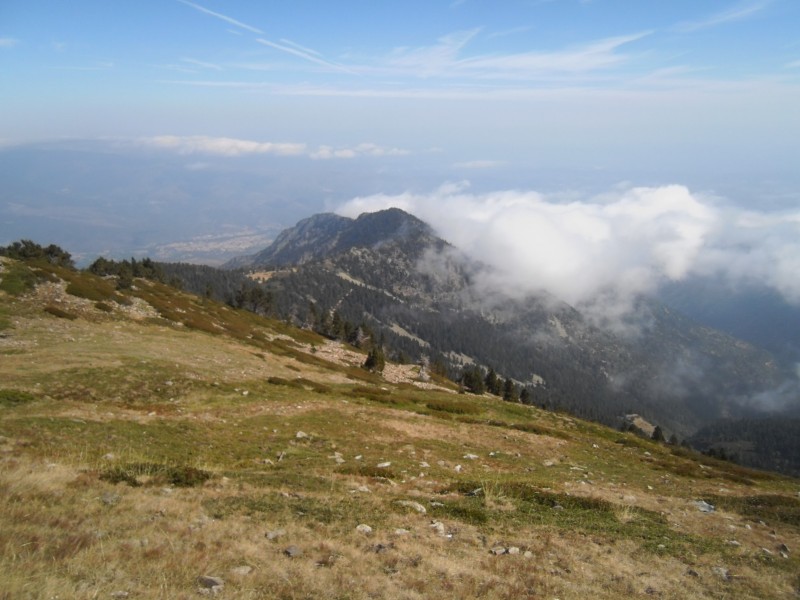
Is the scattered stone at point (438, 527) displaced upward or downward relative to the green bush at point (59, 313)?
upward

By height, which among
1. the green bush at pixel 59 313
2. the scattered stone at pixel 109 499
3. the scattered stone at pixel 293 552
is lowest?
the green bush at pixel 59 313

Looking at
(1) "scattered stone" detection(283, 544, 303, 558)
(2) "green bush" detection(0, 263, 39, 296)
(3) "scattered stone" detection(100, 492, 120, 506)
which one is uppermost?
(1) "scattered stone" detection(283, 544, 303, 558)

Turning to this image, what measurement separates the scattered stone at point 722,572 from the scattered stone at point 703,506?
7.37m

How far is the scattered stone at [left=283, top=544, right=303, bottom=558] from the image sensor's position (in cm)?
925

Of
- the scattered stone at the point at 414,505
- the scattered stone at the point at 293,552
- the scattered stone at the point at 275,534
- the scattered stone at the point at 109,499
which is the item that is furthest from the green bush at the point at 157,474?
the scattered stone at the point at 414,505

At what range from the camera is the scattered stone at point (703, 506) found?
17.9m

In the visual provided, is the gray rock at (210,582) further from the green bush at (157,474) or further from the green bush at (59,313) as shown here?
the green bush at (59,313)

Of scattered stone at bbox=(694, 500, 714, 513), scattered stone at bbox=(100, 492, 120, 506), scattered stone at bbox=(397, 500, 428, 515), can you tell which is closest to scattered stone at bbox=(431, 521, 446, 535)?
scattered stone at bbox=(397, 500, 428, 515)

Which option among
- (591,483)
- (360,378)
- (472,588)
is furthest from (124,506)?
(360,378)

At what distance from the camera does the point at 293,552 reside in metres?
9.29

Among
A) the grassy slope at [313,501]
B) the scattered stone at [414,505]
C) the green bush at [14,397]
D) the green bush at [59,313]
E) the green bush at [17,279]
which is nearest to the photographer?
the grassy slope at [313,501]

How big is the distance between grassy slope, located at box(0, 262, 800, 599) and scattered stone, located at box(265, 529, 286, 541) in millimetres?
138

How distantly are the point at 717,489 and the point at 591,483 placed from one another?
348 inches

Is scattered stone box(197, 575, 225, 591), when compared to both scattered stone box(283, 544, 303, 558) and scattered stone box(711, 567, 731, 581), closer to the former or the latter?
scattered stone box(283, 544, 303, 558)
